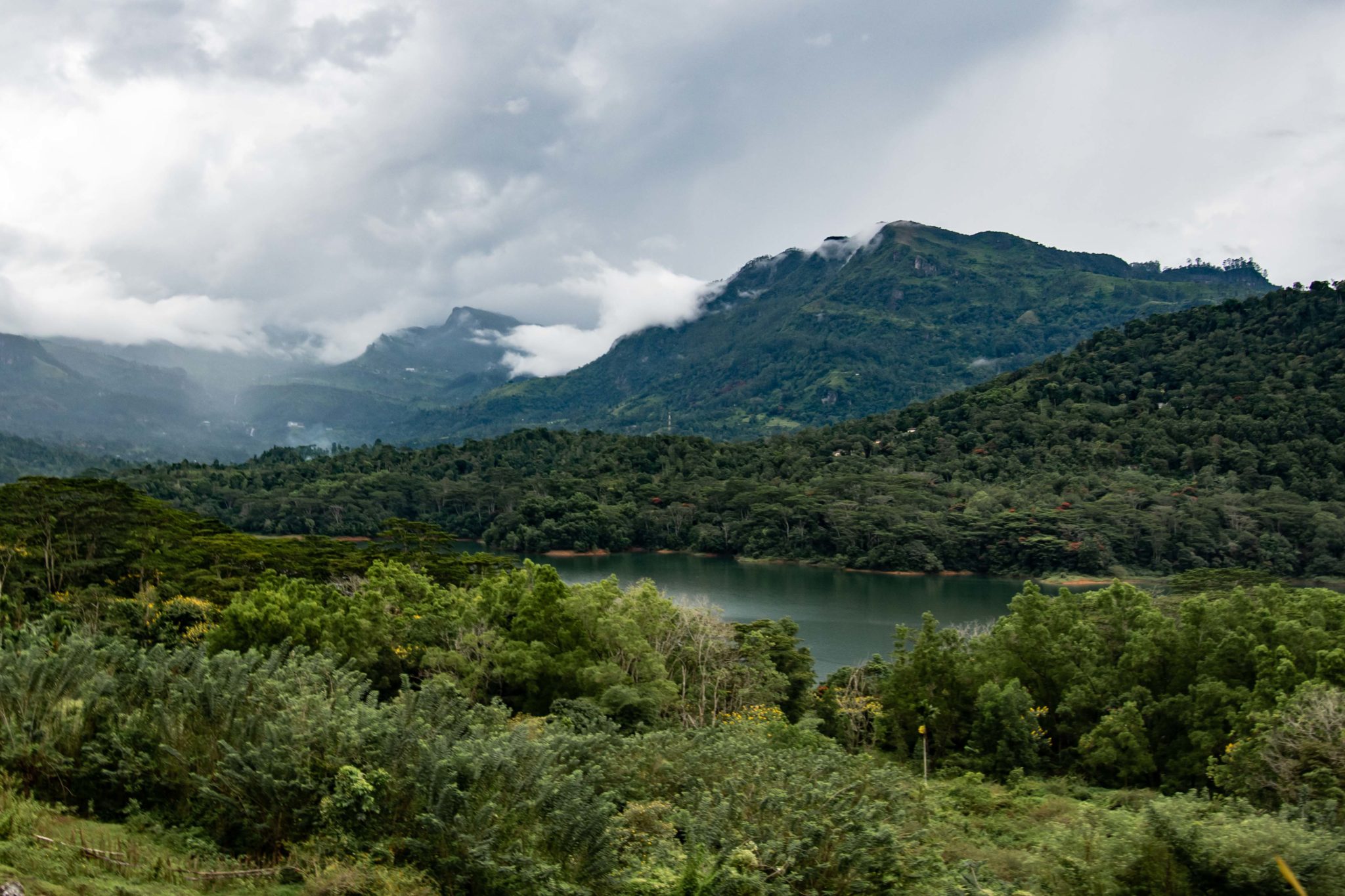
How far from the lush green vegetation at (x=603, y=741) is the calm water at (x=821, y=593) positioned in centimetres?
1152

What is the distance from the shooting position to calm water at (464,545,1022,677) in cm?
4044

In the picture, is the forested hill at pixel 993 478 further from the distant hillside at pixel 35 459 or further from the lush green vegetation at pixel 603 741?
the distant hillside at pixel 35 459

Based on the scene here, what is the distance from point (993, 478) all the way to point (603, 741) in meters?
77.6

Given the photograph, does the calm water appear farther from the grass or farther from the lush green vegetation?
the grass

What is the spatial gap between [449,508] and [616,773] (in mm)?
81362

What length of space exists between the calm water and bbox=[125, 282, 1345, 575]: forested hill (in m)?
3.53

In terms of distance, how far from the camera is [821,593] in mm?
55094

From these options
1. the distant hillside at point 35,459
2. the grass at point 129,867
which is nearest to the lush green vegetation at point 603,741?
the grass at point 129,867

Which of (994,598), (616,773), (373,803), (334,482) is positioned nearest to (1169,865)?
(616,773)

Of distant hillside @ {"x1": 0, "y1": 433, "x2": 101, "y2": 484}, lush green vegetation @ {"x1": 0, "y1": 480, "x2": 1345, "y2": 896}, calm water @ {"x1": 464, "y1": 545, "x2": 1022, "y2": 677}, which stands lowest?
calm water @ {"x1": 464, "y1": 545, "x2": 1022, "y2": 677}

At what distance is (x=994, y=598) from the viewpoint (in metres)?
53.9

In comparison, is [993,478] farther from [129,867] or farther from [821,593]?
[129,867]

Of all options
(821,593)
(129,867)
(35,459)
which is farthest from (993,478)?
(35,459)

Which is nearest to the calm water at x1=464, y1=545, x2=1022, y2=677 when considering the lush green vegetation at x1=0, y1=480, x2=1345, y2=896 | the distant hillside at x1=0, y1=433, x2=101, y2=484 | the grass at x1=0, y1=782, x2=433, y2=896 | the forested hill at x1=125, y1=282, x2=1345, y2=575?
the forested hill at x1=125, y1=282, x2=1345, y2=575
